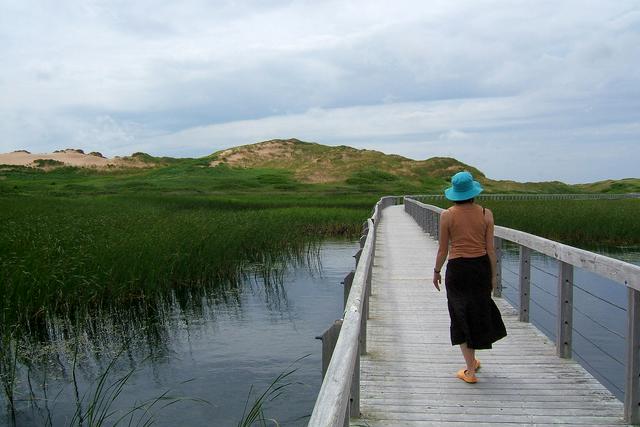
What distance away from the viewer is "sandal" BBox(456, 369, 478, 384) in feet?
17.3

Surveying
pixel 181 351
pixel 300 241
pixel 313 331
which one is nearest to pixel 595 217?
pixel 300 241

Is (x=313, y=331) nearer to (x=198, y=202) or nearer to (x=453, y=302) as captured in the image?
(x=453, y=302)

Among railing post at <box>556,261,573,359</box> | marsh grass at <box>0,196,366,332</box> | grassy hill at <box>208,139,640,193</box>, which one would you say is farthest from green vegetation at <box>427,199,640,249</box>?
grassy hill at <box>208,139,640,193</box>

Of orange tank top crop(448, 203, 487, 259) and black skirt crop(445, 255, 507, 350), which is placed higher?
orange tank top crop(448, 203, 487, 259)

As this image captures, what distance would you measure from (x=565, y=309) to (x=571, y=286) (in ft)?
0.74

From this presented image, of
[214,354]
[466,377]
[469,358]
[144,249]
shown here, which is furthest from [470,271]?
[144,249]

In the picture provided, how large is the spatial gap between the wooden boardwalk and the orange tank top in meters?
1.11

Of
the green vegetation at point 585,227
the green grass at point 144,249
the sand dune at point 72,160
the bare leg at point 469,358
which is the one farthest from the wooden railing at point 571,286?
the sand dune at point 72,160

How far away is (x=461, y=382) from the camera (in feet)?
17.5

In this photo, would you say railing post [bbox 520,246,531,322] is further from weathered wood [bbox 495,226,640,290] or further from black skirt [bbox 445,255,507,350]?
black skirt [bbox 445,255,507,350]

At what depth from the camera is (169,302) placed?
13.1 metres

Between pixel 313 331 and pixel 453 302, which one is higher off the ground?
pixel 453 302

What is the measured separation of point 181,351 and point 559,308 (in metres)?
6.37

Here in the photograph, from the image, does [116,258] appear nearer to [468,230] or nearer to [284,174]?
[468,230]
